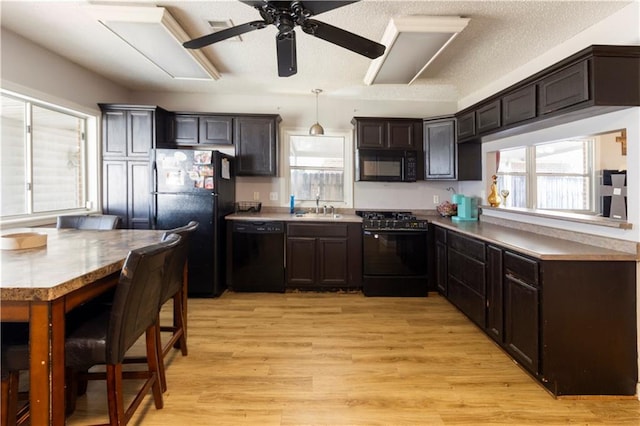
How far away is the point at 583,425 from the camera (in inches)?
67.0

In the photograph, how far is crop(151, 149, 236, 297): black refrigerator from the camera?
354 cm

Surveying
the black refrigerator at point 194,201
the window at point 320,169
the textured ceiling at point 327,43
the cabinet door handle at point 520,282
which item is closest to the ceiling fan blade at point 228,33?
the textured ceiling at point 327,43

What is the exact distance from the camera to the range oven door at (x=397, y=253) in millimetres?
3697

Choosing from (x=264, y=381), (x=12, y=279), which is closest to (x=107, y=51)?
(x=12, y=279)

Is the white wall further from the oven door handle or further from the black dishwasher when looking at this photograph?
the black dishwasher

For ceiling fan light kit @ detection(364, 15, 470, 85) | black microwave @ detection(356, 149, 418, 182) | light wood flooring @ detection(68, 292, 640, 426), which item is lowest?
light wood flooring @ detection(68, 292, 640, 426)

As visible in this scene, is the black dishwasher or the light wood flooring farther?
the black dishwasher

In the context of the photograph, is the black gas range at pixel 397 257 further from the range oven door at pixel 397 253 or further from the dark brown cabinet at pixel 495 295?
the dark brown cabinet at pixel 495 295

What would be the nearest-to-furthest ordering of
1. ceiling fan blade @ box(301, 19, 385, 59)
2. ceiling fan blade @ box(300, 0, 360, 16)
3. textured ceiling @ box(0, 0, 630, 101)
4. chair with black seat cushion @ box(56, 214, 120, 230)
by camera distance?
ceiling fan blade @ box(300, 0, 360, 16), ceiling fan blade @ box(301, 19, 385, 59), textured ceiling @ box(0, 0, 630, 101), chair with black seat cushion @ box(56, 214, 120, 230)

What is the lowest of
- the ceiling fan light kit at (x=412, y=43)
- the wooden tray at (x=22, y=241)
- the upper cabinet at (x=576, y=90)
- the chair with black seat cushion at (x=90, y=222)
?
the wooden tray at (x=22, y=241)

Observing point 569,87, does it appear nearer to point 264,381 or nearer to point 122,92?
point 264,381

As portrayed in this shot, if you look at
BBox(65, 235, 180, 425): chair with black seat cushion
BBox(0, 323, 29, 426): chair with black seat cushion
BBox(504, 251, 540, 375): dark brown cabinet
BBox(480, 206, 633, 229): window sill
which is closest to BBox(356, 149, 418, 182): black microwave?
BBox(480, 206, 633, 229): window sill

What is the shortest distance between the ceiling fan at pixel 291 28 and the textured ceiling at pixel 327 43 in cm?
48

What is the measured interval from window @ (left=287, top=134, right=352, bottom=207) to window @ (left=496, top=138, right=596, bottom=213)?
1.98 metres
